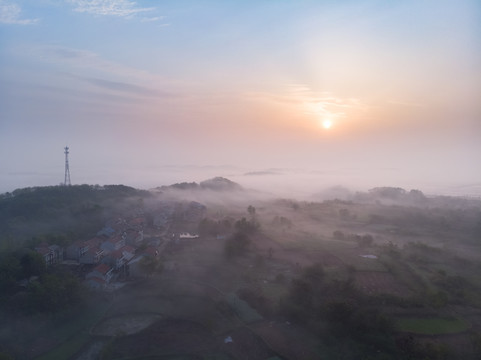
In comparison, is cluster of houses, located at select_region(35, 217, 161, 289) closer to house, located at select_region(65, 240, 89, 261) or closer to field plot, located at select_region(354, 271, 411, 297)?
house, located at select_region(65, 240, 89, 261)

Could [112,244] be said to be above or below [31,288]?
above

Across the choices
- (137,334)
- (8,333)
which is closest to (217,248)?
(137,334)

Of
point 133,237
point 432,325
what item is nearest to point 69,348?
point 133,237

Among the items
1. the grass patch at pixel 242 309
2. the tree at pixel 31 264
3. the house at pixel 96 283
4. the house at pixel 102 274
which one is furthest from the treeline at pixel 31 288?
the grass patch at pixel 242 309

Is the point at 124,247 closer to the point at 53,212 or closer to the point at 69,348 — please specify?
the point at 69,348

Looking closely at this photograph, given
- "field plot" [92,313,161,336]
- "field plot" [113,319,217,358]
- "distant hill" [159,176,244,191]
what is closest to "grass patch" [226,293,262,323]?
"field plot" [113,319,217,358]

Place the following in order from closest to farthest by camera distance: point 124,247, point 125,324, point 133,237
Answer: point 125,324 → point 124,247 → point 133,237

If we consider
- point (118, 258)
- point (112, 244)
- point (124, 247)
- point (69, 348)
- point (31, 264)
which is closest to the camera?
point (69, 348)

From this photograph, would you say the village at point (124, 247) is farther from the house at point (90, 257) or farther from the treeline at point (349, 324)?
the treeline at point (349, 324)
